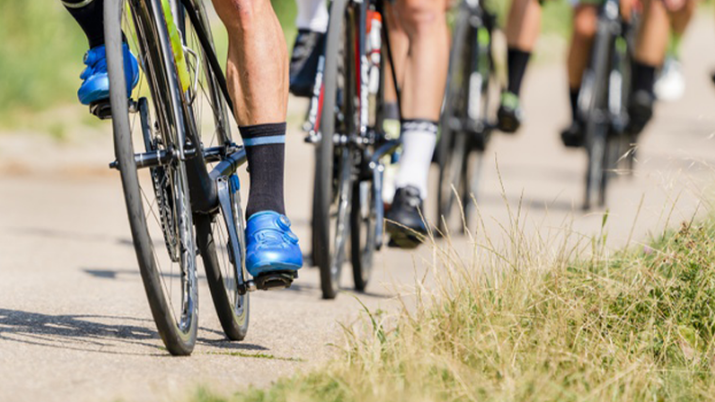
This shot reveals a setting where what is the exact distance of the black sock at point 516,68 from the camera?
7.52m

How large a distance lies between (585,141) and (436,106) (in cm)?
306

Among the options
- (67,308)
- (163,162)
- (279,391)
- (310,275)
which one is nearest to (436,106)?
(310,275)

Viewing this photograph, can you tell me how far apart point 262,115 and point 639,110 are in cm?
536

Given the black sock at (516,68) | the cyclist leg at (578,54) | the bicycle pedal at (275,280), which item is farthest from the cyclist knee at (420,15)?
the cyclist leg at (578,54)

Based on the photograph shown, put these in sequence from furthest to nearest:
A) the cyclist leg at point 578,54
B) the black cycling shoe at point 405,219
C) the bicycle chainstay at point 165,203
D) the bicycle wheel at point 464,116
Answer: the cyclist leg at point 578,54 → the bicycle wheel at point 464,116 → the black cycling shoe at point 405,219 → the bicycle chainstay at point 165,203

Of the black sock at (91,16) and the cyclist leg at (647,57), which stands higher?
the black sock at (91,16)

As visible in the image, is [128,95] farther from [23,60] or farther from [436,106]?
[23,60]

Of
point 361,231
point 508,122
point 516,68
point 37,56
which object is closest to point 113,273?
point 361,231

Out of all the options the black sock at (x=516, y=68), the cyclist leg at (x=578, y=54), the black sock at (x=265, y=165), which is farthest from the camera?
the cyclist leg at (x=578, y=54)

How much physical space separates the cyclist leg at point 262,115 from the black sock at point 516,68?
13.2ft

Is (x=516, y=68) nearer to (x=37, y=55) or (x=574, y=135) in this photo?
(x=574, y=135)

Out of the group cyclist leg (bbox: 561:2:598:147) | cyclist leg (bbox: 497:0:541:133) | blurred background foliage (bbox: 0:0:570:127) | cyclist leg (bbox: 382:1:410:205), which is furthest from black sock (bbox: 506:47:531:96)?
blurred background foliage (bbox: 0:0:570:127)

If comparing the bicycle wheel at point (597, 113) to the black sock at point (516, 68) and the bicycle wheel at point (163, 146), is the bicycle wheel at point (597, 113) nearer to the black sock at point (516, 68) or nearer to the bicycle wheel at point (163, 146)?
the black sock at point (516, 68)

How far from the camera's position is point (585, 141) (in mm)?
8141
